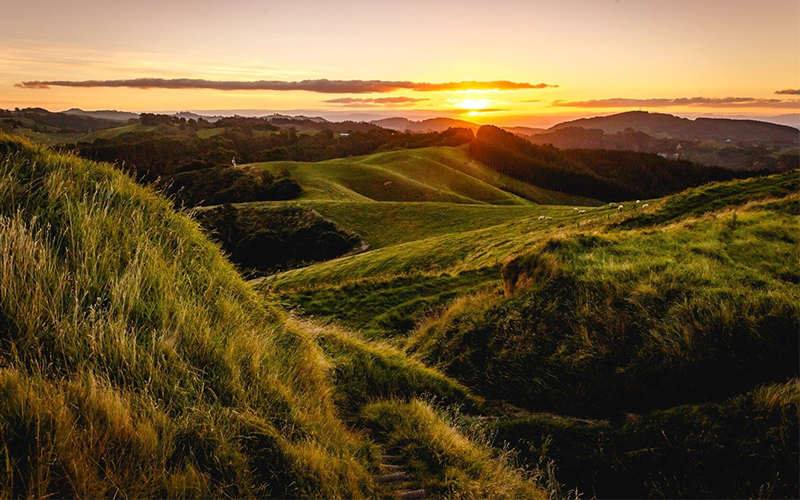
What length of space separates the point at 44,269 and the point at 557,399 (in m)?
9.12

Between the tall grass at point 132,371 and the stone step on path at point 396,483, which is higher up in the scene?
the tall grass at point 132,371

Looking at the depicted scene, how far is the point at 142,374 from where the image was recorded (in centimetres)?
454

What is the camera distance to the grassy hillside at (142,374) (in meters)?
3.67

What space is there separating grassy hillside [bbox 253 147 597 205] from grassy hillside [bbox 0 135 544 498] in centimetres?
7004

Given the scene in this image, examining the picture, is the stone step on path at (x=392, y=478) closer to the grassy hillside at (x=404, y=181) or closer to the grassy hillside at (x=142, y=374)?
the grassy hillside at (x=142, y=374)

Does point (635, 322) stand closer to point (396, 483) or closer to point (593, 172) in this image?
point (396, 483)

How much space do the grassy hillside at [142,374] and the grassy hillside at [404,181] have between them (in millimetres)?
70042

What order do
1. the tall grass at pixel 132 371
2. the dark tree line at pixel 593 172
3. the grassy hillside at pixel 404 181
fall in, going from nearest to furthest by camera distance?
the tall grass at pixel 132 371
the grassy hillside at pixel 404 181
the dark tree line at pixel 593 172

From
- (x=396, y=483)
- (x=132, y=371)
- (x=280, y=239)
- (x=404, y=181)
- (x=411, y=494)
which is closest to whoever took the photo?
(x=132, y=371)

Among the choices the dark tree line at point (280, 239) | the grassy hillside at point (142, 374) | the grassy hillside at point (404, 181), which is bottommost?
the dark tree line at point (280, 239)

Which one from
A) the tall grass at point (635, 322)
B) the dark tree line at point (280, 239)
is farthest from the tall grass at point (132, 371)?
the dark tree line at point (280, 239)

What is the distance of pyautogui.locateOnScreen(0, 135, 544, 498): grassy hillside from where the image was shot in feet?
12.0

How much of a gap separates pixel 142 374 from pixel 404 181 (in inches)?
3722

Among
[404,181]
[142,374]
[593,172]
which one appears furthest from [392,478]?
[593,172]
